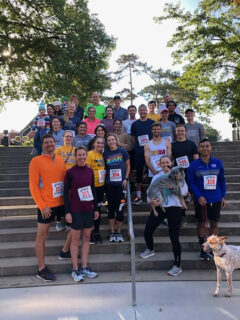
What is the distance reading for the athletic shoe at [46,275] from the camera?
13.9 ft

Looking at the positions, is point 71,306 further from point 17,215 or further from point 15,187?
point 15,187

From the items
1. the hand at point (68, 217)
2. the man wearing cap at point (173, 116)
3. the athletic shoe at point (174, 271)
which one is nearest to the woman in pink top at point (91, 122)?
the man wearing cap at point (173, 116)

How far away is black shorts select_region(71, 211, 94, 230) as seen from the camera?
411 cm

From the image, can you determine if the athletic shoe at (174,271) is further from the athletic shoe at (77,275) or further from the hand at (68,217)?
the hand at (68,217)

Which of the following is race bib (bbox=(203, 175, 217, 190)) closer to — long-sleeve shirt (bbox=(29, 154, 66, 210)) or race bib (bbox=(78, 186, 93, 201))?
race bib (bbox=(78, 186, 93, 201))

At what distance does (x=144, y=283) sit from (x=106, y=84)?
1259 centimetres

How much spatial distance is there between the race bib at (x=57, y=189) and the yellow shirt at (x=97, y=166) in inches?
29.5

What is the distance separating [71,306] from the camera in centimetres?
356

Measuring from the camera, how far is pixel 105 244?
4973 millimetres

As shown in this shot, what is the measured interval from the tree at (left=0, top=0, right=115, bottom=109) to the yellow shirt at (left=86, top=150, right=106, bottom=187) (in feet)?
31.7

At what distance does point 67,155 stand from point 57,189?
3.11 ft

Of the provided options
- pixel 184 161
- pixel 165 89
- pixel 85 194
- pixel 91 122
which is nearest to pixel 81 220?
pixel 85 194

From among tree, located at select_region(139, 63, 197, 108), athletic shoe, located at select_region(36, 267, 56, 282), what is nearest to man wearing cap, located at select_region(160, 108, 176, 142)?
athletic shoe, located at select_region(36, 267, 56, 282)

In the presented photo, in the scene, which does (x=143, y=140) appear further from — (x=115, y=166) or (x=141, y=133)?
(x=115, y=166)
